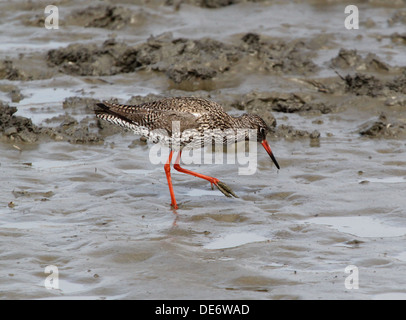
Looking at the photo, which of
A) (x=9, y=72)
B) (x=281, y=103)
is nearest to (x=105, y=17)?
(x=9, y=72)

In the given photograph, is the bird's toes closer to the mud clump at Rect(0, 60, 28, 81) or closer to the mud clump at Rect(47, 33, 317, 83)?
the mud clump at Rect(47, 33, 317, 83)

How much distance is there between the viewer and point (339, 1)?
17.5 m

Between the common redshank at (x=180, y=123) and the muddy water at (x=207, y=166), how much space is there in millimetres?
685

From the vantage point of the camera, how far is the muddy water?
699 cm

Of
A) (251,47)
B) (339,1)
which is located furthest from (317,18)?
(251,47)

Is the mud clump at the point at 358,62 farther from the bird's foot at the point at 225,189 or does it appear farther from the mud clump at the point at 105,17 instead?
the bird's foot at the point at 225,189

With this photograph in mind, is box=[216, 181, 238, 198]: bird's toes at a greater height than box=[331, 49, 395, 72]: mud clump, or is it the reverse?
box=[331, 49, 395, 72]: mud clump

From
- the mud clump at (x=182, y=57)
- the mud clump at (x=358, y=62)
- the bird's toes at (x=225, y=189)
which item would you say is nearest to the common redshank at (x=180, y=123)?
the bird's toes at (x=225, y=189)

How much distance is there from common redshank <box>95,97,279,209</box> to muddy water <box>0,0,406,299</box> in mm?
685

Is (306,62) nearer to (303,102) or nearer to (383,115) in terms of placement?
(303,102)

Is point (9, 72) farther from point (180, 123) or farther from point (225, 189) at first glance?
point (225, 189)

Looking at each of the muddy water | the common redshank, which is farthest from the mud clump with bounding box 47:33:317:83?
the common redshank

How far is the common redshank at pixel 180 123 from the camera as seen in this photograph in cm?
941
